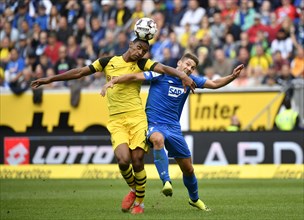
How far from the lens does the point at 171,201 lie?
15.6m

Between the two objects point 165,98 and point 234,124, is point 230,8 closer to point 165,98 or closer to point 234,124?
point 234,124

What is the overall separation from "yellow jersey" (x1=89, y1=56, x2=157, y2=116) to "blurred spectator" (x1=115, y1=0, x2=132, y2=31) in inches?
569

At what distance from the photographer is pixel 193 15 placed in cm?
2755

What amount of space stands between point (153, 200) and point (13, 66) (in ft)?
43.6

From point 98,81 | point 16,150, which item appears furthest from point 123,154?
point 98,81

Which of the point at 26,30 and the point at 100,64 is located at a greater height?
the point at 100,64

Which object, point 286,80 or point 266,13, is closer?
point 286,80

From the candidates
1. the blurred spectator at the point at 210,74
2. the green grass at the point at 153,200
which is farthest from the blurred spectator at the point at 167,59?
the green grass at the point at 153,200

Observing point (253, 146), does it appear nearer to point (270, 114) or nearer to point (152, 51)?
point (270, 114)

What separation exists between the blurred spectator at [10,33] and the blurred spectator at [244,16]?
7.23 m

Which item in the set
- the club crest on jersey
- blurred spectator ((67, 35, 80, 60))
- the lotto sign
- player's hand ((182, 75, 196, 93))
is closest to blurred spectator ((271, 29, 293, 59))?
blurred spectator ((67, 35, 80, 60))

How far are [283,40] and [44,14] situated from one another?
26.8 ft

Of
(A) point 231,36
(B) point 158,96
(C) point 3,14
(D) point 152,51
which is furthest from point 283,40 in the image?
(B) point 158,96

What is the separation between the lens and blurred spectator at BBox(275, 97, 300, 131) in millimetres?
23547
